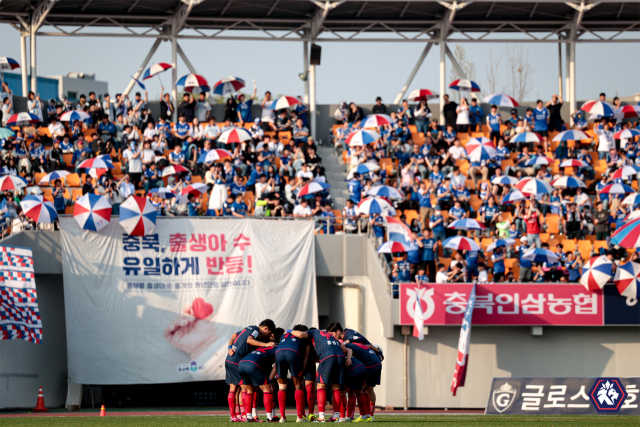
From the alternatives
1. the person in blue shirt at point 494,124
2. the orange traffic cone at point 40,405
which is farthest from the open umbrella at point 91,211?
the person in blue shirt at point 494,124

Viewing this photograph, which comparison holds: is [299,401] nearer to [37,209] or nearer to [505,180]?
[37,209]

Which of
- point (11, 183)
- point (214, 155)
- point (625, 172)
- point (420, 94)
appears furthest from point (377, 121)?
point (11, 183)

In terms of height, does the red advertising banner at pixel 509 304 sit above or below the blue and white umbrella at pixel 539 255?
below

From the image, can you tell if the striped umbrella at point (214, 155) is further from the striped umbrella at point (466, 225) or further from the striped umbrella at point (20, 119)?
the striped umbrella at point (466, 225)

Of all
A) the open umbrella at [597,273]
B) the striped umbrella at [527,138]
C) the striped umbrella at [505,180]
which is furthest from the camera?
the striped umbrella at [527,138]

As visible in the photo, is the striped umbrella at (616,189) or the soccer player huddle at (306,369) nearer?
the soccer player huddle at (306,369)

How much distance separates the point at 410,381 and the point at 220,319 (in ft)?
16.2

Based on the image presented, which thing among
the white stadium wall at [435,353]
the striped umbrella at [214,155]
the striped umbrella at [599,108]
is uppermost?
the striped umbrella at [599,108]

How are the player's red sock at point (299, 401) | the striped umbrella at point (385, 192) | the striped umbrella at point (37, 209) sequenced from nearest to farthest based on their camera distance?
1. the player's red sock at point (299, 401)
2. the striped umbrella at point (37, 209)
3. the striped umbrella at point (385, 192)

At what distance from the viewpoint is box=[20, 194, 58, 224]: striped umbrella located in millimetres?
19739

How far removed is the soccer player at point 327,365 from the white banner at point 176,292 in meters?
8.70

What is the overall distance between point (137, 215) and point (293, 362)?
9267mm

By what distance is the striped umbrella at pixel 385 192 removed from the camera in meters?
21.5

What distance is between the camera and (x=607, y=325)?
20.6 metres
